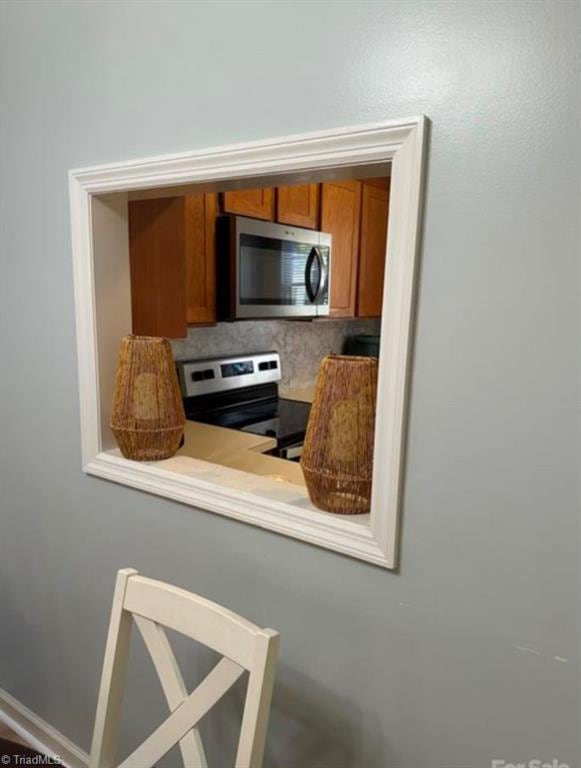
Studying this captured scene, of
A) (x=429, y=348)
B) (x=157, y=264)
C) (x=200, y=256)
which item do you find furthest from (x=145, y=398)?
(x=200, y=256)

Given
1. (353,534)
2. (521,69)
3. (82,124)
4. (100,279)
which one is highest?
(82,124)

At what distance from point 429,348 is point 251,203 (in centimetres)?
166

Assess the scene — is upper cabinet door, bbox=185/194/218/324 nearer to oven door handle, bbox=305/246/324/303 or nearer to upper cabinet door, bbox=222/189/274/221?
upper cabinet door, bbox=222/189/274/221

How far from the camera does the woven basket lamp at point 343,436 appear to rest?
106cm

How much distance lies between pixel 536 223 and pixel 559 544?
52 centimetres

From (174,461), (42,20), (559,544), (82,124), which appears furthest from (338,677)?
(42,20)

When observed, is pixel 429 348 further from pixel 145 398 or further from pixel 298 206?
pixel 298 206

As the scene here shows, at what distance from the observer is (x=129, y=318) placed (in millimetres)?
1558

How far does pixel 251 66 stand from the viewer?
1049 millimetres

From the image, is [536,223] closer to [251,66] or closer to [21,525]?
[251,66]

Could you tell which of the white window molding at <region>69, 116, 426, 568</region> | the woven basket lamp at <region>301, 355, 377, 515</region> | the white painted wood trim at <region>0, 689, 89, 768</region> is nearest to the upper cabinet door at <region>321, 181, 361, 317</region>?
the white window molding at <region>69, 116, 426, 568</region>

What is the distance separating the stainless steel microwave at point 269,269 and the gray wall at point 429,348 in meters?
0.83

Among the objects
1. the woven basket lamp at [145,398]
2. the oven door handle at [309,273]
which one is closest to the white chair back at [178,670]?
the woven basket lamp at [145,398]

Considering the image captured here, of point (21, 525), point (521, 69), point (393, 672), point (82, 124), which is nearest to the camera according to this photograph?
point (521, 69)
